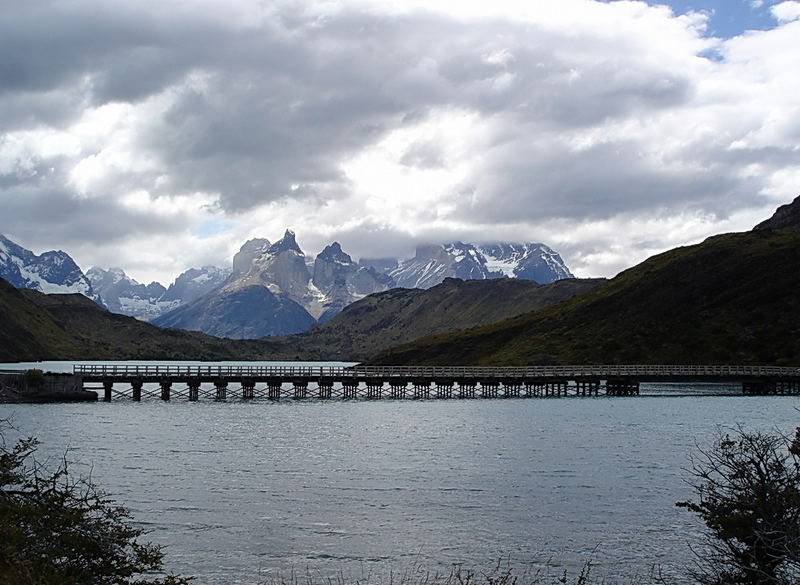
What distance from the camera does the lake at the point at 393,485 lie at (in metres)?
41.0

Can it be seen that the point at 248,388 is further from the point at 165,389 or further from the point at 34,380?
the point at 34,380

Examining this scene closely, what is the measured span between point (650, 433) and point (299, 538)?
195 feet

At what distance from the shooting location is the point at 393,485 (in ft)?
196

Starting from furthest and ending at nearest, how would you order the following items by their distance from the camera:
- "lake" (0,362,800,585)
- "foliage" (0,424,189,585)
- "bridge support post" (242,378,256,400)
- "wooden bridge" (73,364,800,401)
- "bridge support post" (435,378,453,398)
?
1. "bridge support post" (435,378,453,398)
2. "bridge support post" (242,378,256,400)
3. "wooden bridge" (73,364,800,401)
4. "lake" (0,362,800,585)
5. "foliage" (0,424,189,585)

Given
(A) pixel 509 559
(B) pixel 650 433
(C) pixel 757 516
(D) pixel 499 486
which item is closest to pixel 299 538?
(A) pixel 509 559

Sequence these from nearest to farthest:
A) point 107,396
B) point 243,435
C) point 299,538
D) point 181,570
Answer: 1. point 181,570
2. point 299,538
3. point 243,435
4. point 107,396

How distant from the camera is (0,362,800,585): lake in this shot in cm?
4097

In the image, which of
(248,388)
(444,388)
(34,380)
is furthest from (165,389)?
(444,388)

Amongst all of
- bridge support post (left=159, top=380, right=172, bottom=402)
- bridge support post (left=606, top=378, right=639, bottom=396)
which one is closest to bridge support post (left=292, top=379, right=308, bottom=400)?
bridge support post (left=159, top=380, right=172, bottom=402)

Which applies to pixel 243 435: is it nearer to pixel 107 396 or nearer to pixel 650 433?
pixel 650 433

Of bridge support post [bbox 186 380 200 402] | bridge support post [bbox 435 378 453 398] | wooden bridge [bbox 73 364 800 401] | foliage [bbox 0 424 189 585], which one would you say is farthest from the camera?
bridge support post [bbox 435 378 453 398]

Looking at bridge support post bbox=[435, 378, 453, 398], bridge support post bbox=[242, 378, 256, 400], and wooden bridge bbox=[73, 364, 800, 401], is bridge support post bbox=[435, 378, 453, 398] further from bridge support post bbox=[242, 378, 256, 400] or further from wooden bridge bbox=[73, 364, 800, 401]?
bridge support post bbox=[242, 378, 256, 400]

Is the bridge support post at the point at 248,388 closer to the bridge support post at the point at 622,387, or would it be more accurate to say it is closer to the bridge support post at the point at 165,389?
the bridge support post at the point at 165,389

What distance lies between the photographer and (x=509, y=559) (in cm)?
4009
